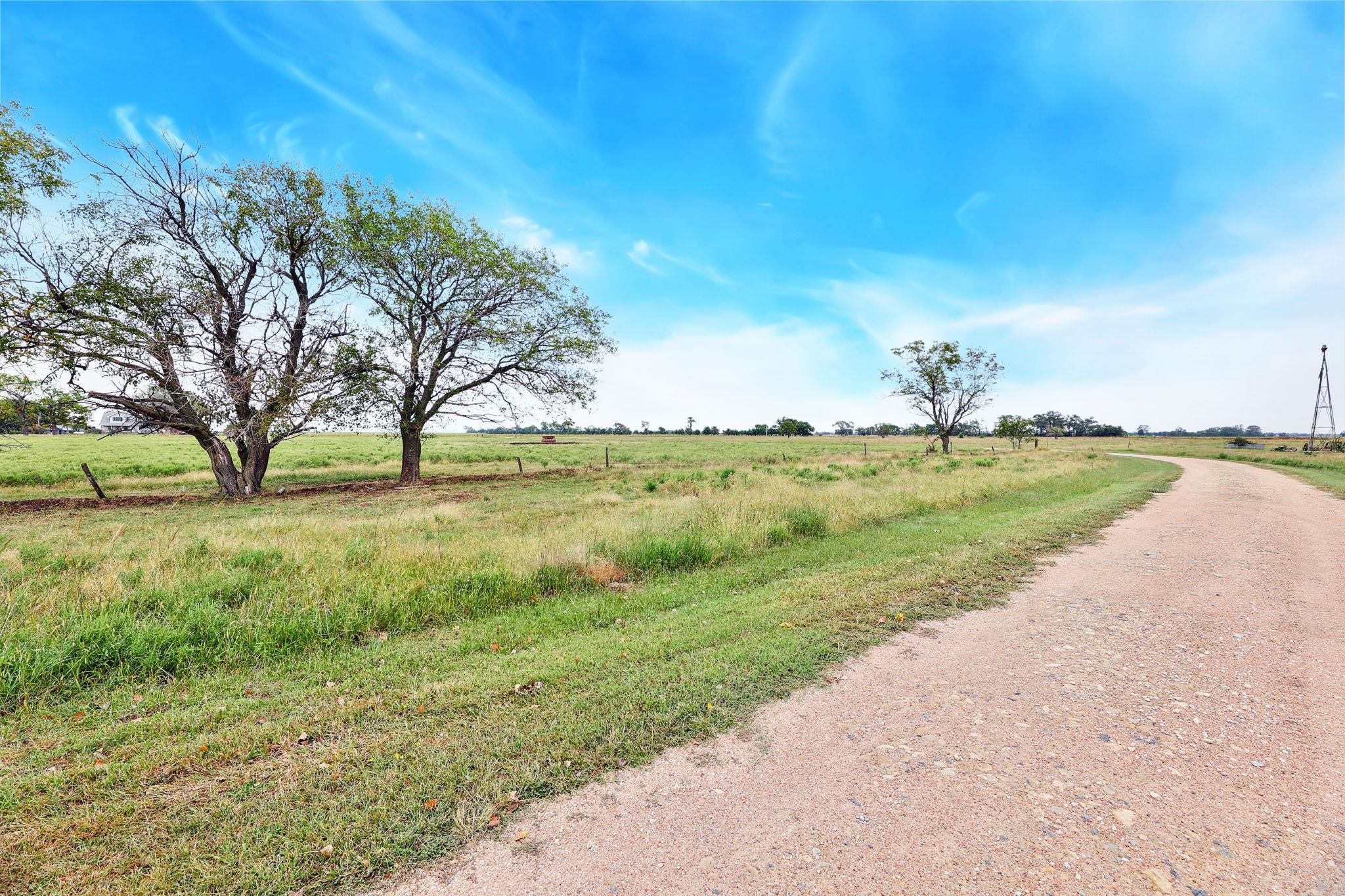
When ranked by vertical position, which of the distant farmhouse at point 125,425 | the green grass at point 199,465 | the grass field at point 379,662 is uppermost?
the distant farmhouse at point 125,425

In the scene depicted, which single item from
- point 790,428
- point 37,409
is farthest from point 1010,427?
point 37,409

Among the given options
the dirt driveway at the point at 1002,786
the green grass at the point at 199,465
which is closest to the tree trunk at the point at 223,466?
the green grass at the point at 199,465

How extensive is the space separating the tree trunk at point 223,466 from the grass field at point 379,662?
8.98 meters

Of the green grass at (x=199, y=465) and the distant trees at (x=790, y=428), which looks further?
the distant trees at (x=790, y=428)

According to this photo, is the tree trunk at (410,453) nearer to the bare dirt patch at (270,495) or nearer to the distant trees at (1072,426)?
the bare dirt patch at (270,495)

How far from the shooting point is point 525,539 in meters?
9.54

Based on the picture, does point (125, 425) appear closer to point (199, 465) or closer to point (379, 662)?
point (199, 465)

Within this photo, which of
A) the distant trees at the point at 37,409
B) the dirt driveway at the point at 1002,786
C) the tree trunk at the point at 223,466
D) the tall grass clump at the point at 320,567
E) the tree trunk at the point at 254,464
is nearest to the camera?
the dirt driveway at the point at 1002,786

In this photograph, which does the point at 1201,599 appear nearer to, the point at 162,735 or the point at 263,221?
the point at 162,735

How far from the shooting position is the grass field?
291cm

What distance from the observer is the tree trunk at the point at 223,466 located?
796 inches

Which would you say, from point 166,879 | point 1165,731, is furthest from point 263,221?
point 1165,731

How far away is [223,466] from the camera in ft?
67.3

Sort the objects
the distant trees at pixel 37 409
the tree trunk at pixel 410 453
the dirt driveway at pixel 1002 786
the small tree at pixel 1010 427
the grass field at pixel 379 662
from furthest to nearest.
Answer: the small tree at pixel 1010 427, the tree trunk at pixel 410 453, the distant trees at pixel 37 409, the grass field at pixel 379 662, the dirt driveway at pixel 1002 786
